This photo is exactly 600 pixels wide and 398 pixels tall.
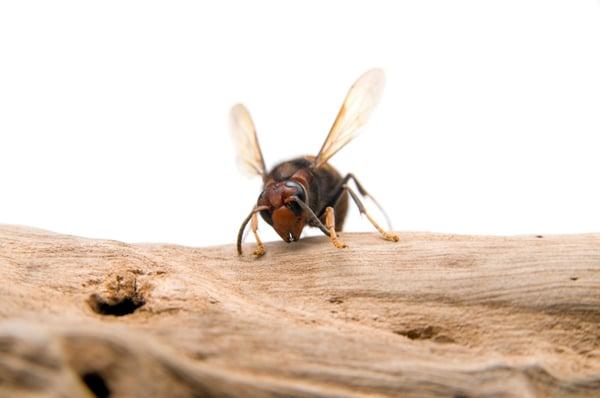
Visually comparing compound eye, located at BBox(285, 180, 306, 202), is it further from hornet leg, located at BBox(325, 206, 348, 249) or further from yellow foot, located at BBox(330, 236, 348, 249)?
yellow foot, located at BBox(330, 236, 348, 249)

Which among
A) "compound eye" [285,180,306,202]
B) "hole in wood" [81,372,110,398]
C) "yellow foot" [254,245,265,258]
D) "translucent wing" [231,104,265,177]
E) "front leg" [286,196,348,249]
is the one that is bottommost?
"hole in wood" [81,372,110,398]

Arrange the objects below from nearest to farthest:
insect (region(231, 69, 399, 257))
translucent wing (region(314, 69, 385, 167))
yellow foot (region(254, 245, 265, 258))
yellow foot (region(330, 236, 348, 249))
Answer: yellow foot (region(330, 236, 348, 249))
yellow foot (region(254, 245, 265, 258))
insect (region(231, 69, 399, 257))
translucent wing (region(314, 69, 385, 167))

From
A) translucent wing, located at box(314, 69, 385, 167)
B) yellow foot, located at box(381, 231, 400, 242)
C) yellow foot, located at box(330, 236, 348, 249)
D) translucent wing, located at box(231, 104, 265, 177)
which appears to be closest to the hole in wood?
yellow foot, located at box(330, 236, 348, 249)

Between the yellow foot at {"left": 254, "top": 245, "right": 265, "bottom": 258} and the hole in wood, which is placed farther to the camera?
the yellow foot at {"left": 254, "top": 245, "right": 265, "bottom": 258}

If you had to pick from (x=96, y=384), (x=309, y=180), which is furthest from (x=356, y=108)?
(x=96, y=384)

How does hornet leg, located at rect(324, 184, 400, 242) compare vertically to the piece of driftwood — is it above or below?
above

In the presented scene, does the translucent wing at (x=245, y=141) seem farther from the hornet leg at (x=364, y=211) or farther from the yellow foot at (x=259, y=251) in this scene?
the yellow foot at (x=259, y=251)

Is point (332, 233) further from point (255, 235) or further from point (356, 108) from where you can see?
point (356, 108)
